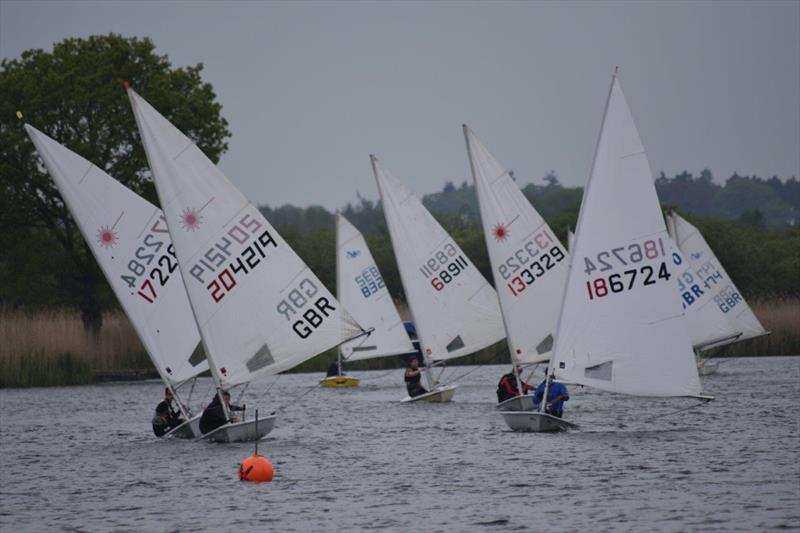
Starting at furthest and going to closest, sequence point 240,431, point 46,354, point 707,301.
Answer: point 707,301, point 46,354, point 240,431

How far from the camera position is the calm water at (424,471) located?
17.3 meters

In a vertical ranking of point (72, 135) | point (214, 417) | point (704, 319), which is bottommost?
point (214, 417)

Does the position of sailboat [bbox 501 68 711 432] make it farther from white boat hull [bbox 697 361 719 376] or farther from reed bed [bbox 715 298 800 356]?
reed bed [bbox 715 298 800 356]

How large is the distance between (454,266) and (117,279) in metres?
11.3

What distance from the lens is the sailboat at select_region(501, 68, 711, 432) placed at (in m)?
23.8

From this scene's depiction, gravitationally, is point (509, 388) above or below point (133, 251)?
below

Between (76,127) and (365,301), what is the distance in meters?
14.8

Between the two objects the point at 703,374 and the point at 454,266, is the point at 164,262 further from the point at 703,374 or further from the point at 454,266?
the point at 703,374

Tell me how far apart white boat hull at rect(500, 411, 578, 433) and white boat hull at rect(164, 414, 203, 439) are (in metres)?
5.89

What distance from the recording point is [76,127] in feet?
171

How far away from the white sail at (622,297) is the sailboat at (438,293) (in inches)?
432

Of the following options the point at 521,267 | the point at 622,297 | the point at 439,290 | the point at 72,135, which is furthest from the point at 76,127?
the point at 622,297

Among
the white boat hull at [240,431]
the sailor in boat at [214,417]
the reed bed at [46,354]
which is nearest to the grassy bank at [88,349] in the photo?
the reed bed at [46,354]

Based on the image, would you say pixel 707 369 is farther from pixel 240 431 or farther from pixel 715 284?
pixel 240 431
